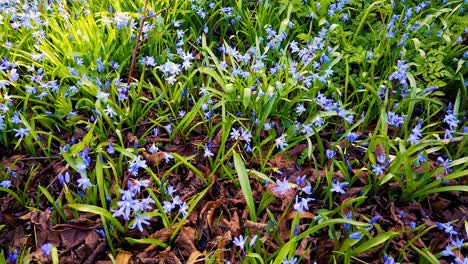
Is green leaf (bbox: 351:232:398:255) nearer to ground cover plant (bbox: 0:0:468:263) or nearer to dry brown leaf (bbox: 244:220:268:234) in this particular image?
ground cover plant (bbox: 0:0:468:263)

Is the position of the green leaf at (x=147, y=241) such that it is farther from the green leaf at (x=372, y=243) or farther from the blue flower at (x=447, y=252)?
the blue flower at (x=447, y=252)

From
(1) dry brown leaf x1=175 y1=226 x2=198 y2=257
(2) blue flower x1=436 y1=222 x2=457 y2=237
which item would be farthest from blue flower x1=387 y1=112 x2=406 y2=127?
(1) dry brown leaf x1=175 y1=226 x2=198 y2=257

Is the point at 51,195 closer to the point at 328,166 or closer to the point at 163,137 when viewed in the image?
the point at 163,137

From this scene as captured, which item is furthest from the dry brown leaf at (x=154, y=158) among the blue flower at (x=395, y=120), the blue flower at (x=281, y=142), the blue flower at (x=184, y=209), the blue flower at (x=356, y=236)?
the blue flower at (x=395, y=120)

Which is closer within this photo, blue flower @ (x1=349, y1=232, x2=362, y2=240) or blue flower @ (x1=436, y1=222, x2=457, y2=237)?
blue flower @ (x1=349, y1=232, x2=362, y2=240)

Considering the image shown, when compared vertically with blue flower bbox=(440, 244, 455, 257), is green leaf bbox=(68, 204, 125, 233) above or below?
above

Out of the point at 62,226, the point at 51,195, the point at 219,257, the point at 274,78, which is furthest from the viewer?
the point at 274,78

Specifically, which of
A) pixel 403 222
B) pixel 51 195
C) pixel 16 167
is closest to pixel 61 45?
pixel 16 167

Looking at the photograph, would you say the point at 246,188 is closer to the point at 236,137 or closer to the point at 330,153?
the point at 236,137
